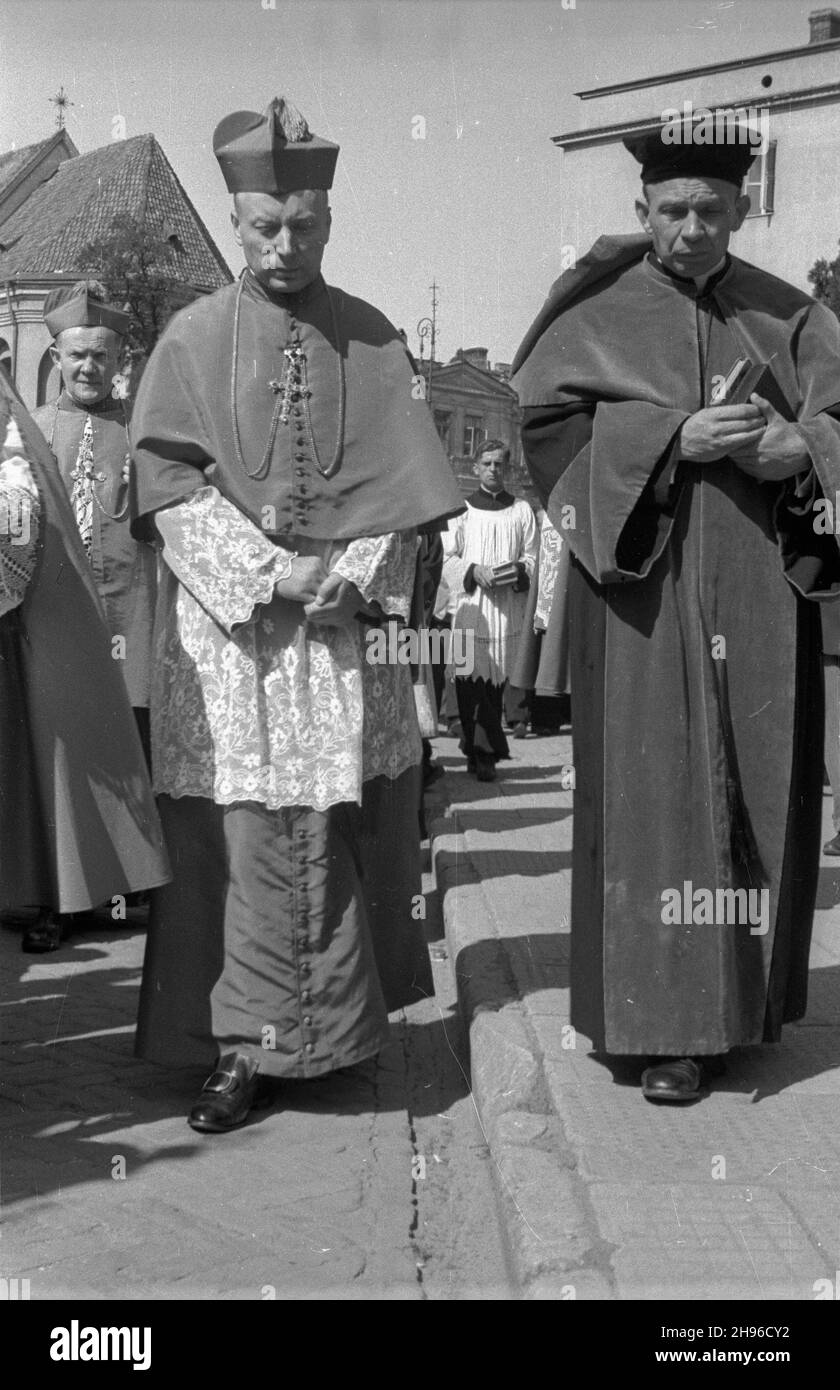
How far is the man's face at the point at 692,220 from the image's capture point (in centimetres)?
446

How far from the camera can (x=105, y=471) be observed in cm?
702

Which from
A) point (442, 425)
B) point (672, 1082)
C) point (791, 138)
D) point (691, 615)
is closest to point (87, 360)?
point (442, 425)

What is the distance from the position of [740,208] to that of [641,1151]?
2.39 metres

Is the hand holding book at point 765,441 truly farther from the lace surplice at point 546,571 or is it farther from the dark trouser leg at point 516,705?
the dark trouser leg at point 516,705

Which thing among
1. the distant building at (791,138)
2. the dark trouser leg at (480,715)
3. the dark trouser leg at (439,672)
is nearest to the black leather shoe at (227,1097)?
the dark trouser leg at (480,715)

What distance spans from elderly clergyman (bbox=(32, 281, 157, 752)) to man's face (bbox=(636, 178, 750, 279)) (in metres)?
2.90

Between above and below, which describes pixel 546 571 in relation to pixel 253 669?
below

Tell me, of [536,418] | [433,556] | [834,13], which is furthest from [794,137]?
[536,418]

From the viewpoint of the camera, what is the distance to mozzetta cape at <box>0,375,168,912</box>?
4.18 meters

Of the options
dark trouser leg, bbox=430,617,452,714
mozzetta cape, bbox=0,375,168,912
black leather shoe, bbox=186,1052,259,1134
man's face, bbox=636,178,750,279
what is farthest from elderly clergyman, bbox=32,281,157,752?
dark trouser leg, bbox=430,617,452,714

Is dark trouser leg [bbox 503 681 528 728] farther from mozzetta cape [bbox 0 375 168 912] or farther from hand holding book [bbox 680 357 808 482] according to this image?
mozzetta cape [bbox 0 375 168 912]

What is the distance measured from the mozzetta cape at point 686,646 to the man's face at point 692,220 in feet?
0.33

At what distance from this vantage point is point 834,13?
28844mm

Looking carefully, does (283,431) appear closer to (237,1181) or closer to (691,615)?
(691,615)
